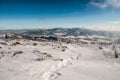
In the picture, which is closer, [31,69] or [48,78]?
[48,78]

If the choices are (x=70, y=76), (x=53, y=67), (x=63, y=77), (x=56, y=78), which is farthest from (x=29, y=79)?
(x=53, y=67)

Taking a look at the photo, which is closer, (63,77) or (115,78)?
(63,77)

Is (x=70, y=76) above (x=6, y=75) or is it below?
below

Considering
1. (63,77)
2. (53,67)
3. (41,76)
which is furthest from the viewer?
(53,67)

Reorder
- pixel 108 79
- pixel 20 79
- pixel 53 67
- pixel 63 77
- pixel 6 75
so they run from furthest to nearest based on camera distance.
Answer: pixel 53 67
pixel 108 79
pixel 63 77
pixel 6 75
pixel 20 79

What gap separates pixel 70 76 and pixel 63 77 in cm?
102

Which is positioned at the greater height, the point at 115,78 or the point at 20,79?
the point at 20,79

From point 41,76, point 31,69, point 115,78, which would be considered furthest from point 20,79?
point 115,78

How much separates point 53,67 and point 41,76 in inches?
180

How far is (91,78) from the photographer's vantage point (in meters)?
16.3

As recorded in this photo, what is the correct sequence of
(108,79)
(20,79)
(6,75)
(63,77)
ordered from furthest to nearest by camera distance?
(108,79) < (63,77) < (6,75) < (20,79)

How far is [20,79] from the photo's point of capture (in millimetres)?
12219

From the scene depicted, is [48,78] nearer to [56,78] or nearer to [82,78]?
[56,78]

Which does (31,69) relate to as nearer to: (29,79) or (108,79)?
(29,79)
